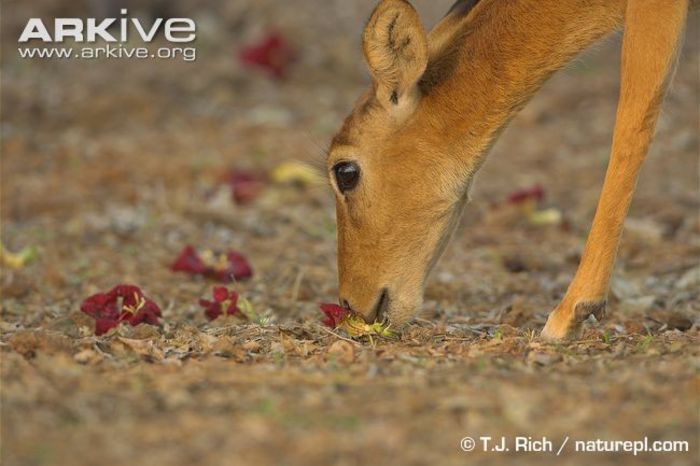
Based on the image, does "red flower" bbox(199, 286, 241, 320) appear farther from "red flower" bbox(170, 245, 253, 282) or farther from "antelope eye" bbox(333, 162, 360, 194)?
"red flower" bbox(170, 245, 253, 282)

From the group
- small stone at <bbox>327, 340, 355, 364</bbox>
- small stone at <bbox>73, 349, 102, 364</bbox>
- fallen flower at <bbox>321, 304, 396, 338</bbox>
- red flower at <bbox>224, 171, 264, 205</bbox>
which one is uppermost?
red flower at <bbox>224, 171, 264, 205</bbox>

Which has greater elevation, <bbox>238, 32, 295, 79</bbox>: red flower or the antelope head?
<bbox>238, 32, 295, 79</bbox>: red flower

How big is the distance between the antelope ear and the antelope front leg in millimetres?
981

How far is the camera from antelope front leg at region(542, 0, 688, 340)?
5.36 m

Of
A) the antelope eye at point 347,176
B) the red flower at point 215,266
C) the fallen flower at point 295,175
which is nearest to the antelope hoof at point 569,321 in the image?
the antelope eye at point 347,176

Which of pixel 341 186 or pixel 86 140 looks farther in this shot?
pixel 86 140

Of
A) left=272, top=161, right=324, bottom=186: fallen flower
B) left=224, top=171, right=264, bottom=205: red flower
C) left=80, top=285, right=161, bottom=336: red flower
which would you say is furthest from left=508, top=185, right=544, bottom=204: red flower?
left=80, top=285, right=161, bottom=336: red flower

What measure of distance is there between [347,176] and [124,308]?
1.31m

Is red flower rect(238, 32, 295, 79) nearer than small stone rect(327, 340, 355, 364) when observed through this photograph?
No

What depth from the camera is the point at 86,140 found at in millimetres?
Answer: 11367

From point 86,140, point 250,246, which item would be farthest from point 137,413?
point 86,140

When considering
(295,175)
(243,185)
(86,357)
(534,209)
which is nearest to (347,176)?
(86,357)

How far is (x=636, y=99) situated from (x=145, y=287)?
130 inches

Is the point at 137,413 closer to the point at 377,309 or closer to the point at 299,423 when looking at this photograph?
the point at 299,423
